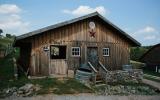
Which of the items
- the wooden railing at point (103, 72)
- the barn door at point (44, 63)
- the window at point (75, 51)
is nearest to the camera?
the wooden railing at point (103, 72)

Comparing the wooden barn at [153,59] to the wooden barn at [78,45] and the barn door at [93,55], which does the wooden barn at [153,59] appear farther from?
the barn door at [93,55]

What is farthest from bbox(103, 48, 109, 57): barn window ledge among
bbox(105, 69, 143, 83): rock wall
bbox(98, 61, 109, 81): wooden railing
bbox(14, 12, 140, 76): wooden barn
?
bbox(105, 69, 143, 83): rock wall

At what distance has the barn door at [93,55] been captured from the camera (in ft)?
68.9

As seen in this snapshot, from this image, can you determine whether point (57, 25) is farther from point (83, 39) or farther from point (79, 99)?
point (79, 99)

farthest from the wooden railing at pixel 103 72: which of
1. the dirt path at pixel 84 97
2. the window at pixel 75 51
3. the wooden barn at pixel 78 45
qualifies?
the dirt path at pixel 84 97

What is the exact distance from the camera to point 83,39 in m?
20.7

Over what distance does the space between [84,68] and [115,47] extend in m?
4.61

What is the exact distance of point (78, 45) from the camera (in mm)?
20469

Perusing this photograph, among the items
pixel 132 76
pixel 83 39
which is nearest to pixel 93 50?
pixel 83 39

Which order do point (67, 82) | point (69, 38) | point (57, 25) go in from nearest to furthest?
point (67, 82) < point (57, 25) < point (69, 38)

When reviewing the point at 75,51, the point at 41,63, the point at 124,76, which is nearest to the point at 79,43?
the point at 75,51

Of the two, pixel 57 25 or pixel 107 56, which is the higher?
pixel 57 25

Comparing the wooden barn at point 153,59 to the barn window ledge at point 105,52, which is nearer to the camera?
the barn window ledge at point 105,52

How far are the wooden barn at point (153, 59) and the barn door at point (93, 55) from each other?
15.7 meters
